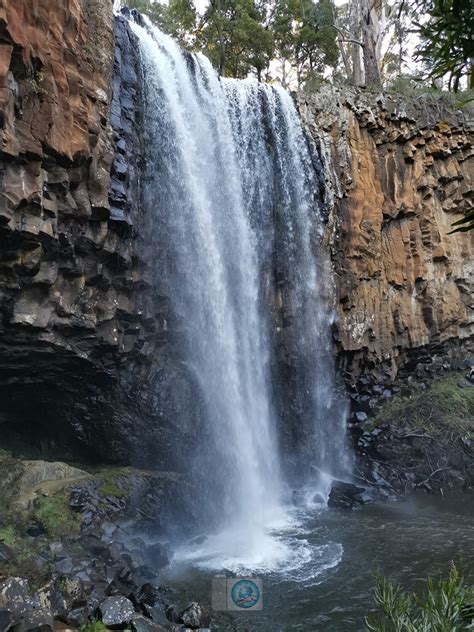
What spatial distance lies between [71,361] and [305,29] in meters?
21.8

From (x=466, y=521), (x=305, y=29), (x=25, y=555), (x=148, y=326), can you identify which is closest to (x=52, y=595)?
(x=25, y=555)

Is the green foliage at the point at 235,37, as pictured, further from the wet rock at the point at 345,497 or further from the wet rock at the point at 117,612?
the wet rock at the point at 117,612

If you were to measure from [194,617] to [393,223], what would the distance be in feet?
43.0

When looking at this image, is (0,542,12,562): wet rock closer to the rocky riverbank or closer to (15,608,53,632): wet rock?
the rocky riverbank

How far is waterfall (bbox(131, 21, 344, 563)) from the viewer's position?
38.8ft

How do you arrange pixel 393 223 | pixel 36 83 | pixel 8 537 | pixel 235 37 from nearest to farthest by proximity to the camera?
1. pixel 8 537
2. pixel 36 83
3. pixel 393 223
4. pixel 235 37

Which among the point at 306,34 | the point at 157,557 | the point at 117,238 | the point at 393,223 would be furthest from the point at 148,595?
the point at 306,34

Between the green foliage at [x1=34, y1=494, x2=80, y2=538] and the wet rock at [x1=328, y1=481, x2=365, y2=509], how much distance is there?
6.23 m

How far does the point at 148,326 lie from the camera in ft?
36.3

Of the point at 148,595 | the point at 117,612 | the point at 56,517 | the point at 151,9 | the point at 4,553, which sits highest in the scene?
the point at 151,9

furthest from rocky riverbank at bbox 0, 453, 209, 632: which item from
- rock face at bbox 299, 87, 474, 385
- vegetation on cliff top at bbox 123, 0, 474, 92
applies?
vegetation on cliff top at bbox 123, 0, 474, 92

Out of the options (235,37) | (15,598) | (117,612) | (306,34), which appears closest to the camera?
(15,598)

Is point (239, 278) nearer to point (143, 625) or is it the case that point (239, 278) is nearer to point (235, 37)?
point (143, 625)

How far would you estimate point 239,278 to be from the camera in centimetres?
1345
